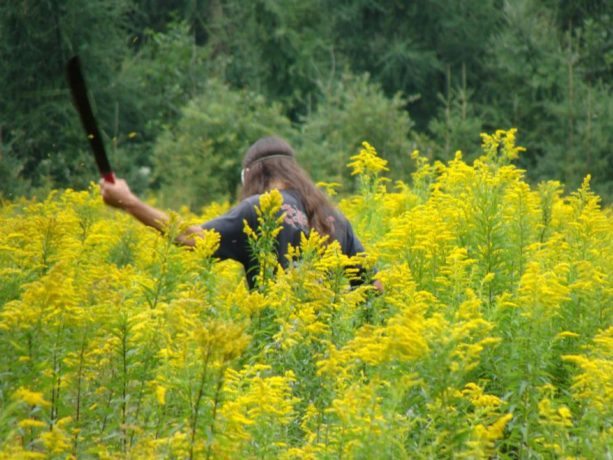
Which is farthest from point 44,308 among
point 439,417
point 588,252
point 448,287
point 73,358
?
point 588,252

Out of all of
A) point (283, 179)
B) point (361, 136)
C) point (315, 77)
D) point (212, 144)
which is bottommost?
point (283, 179)

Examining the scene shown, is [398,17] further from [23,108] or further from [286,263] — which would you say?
[286,263]

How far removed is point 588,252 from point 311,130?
55.4 feet

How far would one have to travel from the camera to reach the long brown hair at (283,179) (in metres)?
6.41

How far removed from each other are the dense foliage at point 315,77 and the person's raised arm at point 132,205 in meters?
10.0

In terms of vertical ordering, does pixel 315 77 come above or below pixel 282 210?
above

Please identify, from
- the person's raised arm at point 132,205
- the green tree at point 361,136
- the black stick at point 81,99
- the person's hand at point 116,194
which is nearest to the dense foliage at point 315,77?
the green tree at point 361,136

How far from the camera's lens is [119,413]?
4391 millimetres

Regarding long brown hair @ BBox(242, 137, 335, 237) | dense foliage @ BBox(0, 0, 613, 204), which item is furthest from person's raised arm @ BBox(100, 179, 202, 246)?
dense foliage @ BBox(0, 0, 613, 204)

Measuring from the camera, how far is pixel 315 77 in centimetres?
A: 3095

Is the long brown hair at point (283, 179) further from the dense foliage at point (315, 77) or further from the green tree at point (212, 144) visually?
the green tree at point (212, 144)

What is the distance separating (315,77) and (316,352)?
86.4 ft

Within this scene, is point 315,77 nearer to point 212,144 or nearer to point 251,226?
point 212,144

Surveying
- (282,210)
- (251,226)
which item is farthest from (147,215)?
(282,210)
